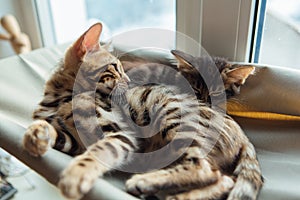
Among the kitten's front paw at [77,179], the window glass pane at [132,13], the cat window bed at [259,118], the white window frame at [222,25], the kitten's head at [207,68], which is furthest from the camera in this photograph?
the window glass pane at [132,13]

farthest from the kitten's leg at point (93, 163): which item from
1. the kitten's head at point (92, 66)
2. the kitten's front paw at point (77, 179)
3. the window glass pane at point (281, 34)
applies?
the window glass pane at point (281, 34)

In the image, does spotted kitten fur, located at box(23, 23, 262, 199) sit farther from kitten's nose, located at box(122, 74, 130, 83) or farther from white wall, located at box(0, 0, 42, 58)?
white wall, located at box(0, 0, 42, 58)

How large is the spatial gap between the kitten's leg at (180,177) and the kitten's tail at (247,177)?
0.04 m

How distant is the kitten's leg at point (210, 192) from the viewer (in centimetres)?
58

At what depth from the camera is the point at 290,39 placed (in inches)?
41.3

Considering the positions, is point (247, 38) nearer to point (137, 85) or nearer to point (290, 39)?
point (290, 39)

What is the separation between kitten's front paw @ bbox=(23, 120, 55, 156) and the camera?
600mm

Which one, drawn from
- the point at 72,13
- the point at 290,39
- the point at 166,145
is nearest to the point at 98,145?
the point at 166,145

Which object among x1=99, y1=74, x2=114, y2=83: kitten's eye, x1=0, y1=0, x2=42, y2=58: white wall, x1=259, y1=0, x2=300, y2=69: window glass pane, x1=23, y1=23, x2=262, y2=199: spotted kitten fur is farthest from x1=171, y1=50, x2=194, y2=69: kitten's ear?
x1=0, y1=0, x2=42, y2=58: white wall

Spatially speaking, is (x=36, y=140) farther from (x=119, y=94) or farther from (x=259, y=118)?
(x=259, y=118)

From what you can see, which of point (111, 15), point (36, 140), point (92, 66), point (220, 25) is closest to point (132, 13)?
point (111, 15)

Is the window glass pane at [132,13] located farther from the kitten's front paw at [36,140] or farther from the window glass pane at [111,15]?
the kitten's front paw at [36,140]

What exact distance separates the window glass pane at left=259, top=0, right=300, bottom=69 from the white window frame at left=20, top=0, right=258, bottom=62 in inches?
2.6

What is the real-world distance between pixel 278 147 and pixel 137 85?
1.24 feet
